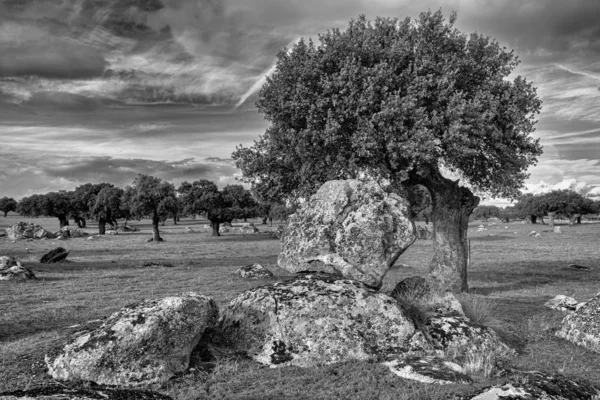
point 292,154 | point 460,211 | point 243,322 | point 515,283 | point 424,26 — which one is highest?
point 424,26

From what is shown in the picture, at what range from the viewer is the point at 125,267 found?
113 ft

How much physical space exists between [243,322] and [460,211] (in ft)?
53.8

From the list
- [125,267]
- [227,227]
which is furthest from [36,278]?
[227,227]

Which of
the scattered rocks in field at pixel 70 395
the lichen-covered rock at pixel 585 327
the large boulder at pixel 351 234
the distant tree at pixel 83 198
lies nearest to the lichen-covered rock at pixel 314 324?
the large boulder at pixel 351 234

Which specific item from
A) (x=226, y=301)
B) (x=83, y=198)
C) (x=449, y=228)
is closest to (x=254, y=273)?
(x=226, y=301)

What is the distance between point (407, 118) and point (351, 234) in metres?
8.30

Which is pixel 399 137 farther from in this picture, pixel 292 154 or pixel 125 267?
pixel 125 267

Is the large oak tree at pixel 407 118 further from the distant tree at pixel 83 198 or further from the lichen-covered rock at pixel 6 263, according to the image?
the distant tree at pixel 83 198

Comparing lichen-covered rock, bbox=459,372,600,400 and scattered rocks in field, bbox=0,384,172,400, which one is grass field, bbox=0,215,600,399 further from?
scattered rocks in field, bbox=0,384,172,400

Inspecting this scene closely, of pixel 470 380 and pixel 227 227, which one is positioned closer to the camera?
pixel 470 380

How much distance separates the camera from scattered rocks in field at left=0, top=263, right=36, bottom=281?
26375 millimetres

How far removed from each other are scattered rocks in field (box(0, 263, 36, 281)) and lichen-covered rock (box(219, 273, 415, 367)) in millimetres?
21509

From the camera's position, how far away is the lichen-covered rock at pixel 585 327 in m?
12.5

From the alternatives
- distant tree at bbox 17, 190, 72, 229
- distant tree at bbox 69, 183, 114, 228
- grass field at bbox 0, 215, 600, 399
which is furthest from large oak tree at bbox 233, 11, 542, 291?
distant tree at bbox 17, 190, 72, 229
